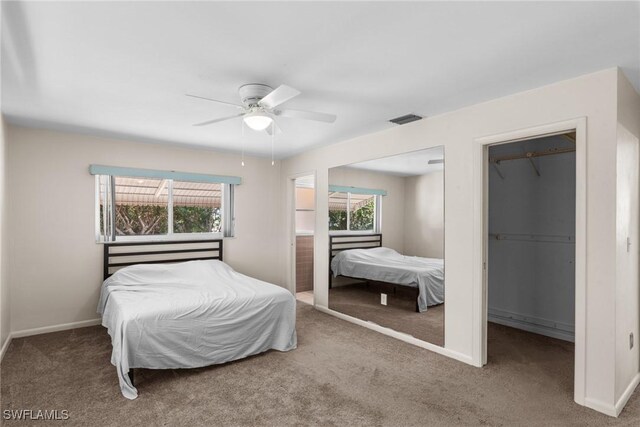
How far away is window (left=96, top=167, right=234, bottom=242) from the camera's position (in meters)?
4.32

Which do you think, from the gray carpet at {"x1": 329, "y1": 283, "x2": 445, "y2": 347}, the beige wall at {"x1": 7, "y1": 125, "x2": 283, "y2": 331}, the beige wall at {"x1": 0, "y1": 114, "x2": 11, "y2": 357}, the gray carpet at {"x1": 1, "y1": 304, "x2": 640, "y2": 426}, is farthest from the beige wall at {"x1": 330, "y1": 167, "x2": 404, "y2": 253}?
the beige wall at {"x1": 0, "y1": 114, "x2": 11, "y2": 357}

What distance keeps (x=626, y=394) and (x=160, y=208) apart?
5.13 metres

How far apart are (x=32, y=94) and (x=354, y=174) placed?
3.20 meters

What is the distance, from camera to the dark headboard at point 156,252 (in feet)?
14.1

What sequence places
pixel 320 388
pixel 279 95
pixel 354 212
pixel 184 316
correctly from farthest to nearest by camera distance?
pixel 354 212 < pixel 184 316 < pixel 320 388 < pixel 279 95

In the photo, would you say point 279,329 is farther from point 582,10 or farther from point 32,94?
point 582,10

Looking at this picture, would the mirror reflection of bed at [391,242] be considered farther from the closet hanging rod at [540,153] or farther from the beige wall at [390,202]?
the closet hanging rod at [540,153]

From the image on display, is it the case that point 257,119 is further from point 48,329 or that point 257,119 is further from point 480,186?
point 48,329

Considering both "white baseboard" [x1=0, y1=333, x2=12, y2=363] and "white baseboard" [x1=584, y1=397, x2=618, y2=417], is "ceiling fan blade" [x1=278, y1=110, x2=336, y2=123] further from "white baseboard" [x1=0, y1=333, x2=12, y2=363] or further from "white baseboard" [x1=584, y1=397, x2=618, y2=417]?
"white baseboard" [x1=0, y1=333, x2=12, y2=363]

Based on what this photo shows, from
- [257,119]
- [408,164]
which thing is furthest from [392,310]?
[257,119]

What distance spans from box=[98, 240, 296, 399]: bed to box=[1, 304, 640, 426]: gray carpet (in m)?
0.15

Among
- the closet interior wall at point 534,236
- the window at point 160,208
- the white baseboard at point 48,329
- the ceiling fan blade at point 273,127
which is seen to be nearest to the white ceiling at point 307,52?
the ceiling fan blade at point 273,127

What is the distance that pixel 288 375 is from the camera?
9.44 ft

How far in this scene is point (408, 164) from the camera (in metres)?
3.74
